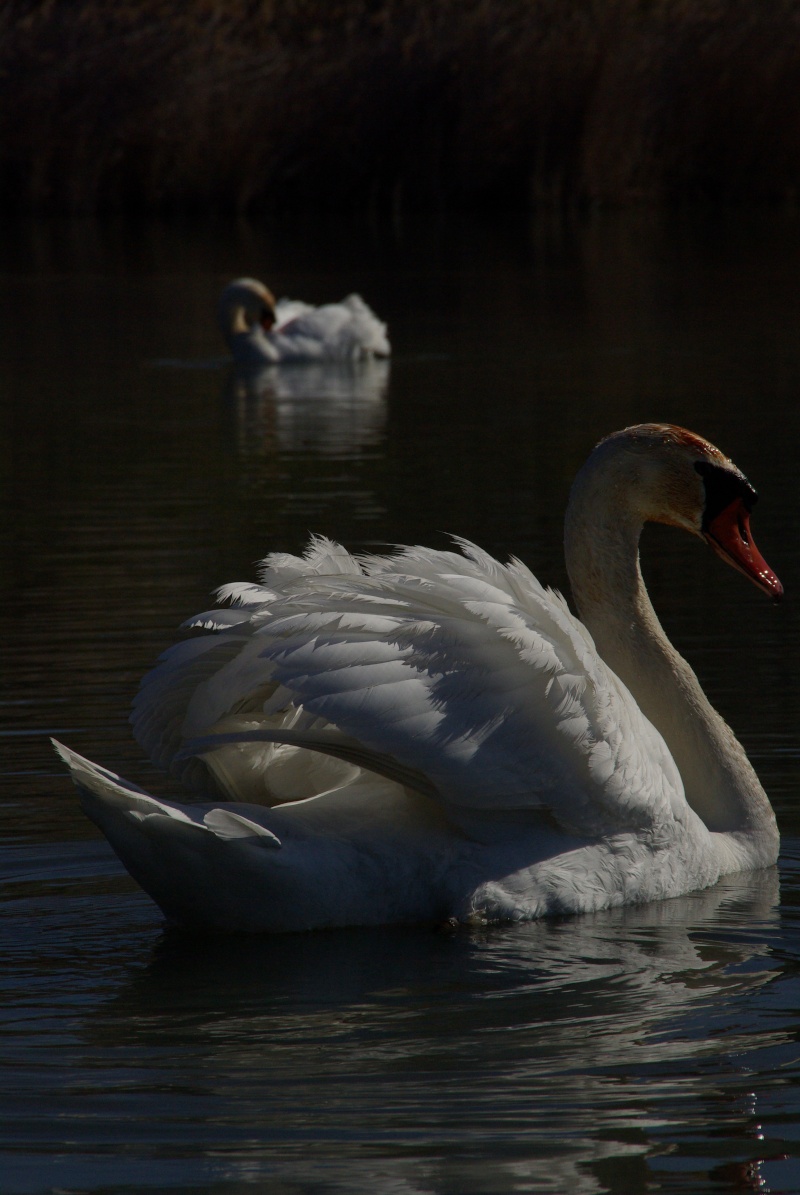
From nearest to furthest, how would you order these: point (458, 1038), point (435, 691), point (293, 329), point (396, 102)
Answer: point (458, 1038)
point (435, 691)
point (293, 329)
point (396, 102)

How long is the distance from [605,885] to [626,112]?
2775 centimetres

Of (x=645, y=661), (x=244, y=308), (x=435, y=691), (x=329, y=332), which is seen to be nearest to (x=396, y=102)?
(x=244, y=308)

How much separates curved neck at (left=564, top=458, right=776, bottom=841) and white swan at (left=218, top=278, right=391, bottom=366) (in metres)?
12.3

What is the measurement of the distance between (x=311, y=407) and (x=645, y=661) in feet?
36.3

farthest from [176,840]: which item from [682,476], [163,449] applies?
[163,449]

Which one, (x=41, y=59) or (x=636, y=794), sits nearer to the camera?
(x=636, y=794)

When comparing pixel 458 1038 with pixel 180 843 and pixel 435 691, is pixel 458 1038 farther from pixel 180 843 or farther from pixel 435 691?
pixel 435 691

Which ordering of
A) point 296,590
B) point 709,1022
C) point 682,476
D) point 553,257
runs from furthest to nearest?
point 553,257 < point 682,476 < point 296,590 < point 709,1022

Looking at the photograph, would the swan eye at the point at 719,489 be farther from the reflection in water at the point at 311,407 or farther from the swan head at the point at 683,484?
the reflection in water at the point at 311,407

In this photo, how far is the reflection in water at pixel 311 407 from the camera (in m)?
14.2

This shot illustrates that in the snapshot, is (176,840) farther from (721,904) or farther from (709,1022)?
(721,904)

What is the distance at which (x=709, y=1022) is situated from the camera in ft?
15.0

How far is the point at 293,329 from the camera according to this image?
1961cm

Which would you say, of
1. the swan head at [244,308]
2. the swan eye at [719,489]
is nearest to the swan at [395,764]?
the swan eye at [719,489]
